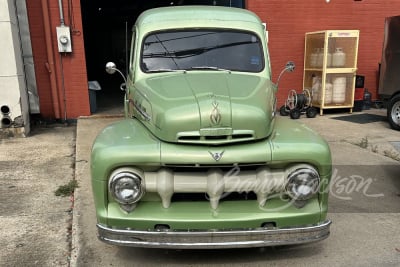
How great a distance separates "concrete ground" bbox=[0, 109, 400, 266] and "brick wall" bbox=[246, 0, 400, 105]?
410 cm

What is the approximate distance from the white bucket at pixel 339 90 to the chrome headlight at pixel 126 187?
28.7 ft

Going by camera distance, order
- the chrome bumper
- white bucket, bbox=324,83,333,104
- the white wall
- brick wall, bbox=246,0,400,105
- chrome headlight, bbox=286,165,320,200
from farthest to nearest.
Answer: brick wall, bbox=246,0,400,105
white bucket, bbox=324,83,333,104
the white wall
chrome headlight, bbox=286,165,320,200
the chrome bumper

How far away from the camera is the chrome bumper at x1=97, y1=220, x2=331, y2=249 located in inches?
115

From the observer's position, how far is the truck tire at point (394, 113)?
8.80m

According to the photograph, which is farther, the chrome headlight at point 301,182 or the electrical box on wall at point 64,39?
the electrical box on wall at point 64,39

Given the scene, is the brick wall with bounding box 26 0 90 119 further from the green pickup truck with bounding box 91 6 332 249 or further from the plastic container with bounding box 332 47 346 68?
the green pickup truck with bounding box 91 6 332 249

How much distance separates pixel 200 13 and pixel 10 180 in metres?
3.58

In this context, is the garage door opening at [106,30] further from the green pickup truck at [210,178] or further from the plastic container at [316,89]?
the green pickup truck at [210,178]

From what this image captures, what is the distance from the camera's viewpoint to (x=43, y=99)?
9609mm

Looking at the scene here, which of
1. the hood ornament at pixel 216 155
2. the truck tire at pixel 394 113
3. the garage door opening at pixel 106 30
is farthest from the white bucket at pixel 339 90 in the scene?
the garage door opening at pixel 106 30

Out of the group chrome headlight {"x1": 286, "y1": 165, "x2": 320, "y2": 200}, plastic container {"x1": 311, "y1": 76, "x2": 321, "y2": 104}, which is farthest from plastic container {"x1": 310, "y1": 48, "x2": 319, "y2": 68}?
chrome headlight {"x1": 286, "y1": 165, "x2": 320, "y2": 200}

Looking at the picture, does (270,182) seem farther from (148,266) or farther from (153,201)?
(148,266)

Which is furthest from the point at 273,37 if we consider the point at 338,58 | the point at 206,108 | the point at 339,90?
the point at 206,108

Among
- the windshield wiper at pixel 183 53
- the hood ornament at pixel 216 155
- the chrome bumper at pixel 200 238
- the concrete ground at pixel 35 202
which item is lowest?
the concrete ground at pixel 35 202
